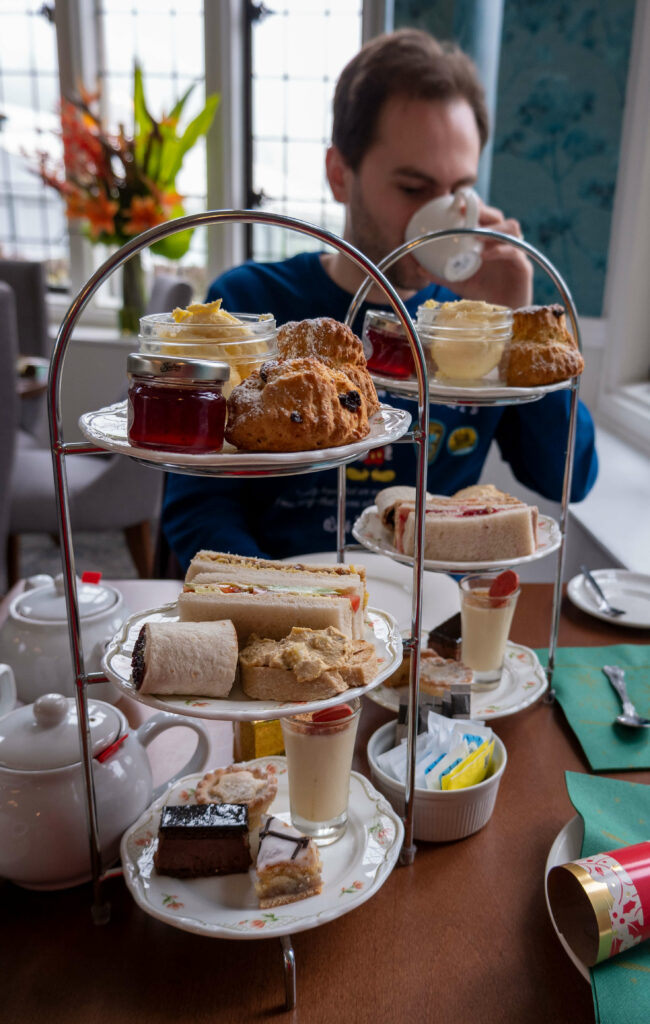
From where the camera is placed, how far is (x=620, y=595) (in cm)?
138

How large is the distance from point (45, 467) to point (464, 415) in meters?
1.83

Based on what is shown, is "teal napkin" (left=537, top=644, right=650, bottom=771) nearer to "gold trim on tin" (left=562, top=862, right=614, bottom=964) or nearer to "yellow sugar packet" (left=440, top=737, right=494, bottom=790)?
"yellow sugar packet" (left=440, top=737, right=494, bottom=790)

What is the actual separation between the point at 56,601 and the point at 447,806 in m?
0.53

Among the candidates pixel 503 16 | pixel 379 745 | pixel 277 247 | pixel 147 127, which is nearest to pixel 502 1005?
pixel 379 745

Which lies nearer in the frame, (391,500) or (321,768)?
(321,768)

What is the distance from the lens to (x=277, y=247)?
392 centimetres

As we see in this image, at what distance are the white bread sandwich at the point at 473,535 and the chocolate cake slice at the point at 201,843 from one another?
383 mm

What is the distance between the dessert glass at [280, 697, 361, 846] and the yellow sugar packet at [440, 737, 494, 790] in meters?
0.11

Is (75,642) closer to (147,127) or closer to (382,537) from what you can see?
(382,537)

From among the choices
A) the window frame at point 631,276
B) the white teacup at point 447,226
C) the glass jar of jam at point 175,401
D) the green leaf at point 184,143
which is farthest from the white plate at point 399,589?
the green leaf at point 184,143

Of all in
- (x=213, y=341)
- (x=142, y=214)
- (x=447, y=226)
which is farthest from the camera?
(x=142, y=214)

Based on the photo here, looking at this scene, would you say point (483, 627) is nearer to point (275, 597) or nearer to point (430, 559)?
point (430, 559)

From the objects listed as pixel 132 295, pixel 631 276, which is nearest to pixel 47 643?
pixel 631 276

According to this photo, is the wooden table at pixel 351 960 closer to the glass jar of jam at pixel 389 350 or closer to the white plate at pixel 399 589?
the white plate at pixel 399 589
